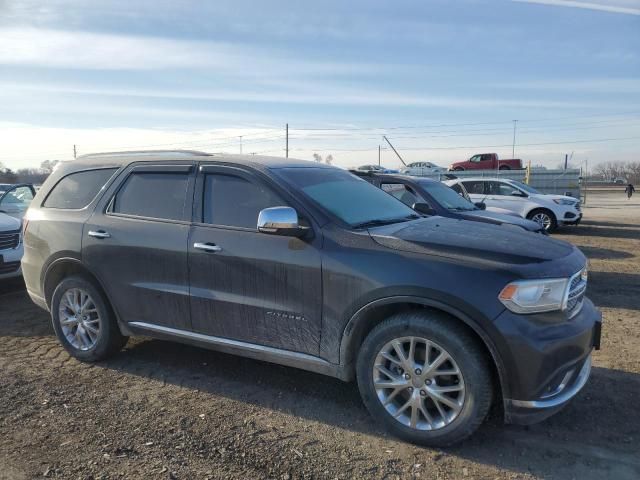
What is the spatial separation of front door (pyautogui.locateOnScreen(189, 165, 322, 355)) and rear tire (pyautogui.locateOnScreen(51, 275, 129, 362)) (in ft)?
3.35

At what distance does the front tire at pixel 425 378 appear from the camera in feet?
10.6

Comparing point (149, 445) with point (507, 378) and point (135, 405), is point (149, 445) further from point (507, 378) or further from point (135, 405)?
point (507, 378)

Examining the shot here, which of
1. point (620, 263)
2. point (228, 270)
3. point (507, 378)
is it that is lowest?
point (620, 263)

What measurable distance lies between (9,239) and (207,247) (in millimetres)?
5019

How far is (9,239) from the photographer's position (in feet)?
25.1

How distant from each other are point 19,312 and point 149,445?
416 centimetres

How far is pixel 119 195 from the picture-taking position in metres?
4.72

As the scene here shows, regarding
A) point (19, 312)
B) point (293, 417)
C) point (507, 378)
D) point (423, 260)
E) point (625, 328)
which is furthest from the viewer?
point (19, 312)

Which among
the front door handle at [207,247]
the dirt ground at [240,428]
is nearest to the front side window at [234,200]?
the front door handle at [207,247]

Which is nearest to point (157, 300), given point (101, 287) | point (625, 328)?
point (101, 287)

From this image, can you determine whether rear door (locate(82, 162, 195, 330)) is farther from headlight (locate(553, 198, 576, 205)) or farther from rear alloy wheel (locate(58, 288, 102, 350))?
headlight (locate(553, 198, 576, 205))

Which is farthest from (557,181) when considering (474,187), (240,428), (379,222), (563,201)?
(240,428)

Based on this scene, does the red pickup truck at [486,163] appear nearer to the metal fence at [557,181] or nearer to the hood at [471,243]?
the metal fence at [557,181]

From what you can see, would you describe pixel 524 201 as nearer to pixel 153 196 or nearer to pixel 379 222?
pixel 379 222
